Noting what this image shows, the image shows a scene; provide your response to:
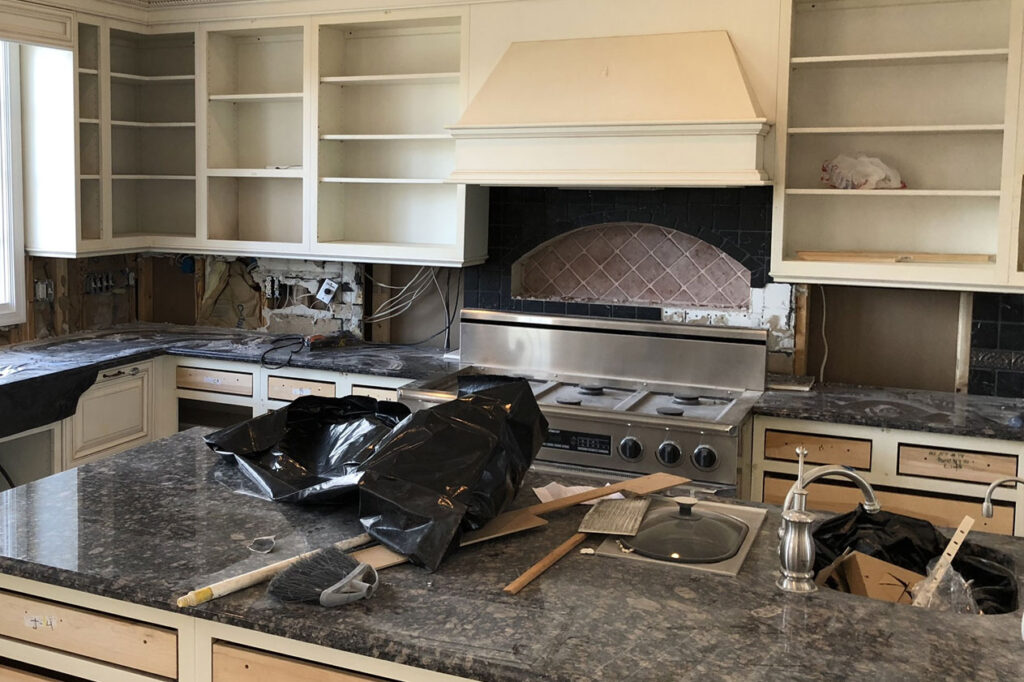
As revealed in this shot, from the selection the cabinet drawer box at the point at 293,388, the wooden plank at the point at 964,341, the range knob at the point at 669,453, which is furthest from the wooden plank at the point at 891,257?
the cabinet drawer box at the point at 293,388

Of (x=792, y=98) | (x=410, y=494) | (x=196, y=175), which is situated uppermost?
(x=792, y=98)

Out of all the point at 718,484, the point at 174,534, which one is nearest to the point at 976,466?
the point at 718,484

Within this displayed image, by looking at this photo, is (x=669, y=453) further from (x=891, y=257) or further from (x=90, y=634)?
(x=90, y=634)

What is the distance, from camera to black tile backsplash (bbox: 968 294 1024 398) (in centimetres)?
390

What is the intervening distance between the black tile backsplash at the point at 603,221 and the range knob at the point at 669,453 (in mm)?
939

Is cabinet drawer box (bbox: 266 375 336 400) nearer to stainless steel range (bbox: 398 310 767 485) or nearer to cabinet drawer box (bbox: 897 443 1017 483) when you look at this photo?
stainless steel range (bbox: 398 310 767 485)

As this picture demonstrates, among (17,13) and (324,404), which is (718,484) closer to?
(324,404)

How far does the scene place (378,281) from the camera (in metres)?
4.93

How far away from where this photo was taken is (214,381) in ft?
15.0

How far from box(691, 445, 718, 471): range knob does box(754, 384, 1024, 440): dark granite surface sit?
326 millimetres

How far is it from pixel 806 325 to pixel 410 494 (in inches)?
100

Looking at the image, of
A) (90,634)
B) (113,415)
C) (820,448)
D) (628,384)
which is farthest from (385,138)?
(90,634)

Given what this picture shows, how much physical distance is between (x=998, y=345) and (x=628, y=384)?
145 cm

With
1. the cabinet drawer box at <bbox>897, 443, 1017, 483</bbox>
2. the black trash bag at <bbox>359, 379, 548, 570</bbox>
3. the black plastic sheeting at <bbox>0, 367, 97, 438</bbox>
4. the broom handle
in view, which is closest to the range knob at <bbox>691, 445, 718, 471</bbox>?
the cabinet drawer box at <bbox>897, 443, 1017, 483</bbox>
